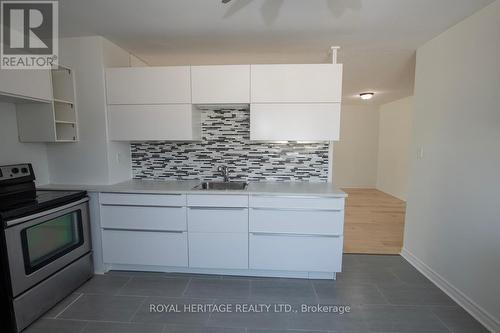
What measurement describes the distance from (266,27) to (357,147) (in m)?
5.23

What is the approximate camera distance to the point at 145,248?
96.5 inches

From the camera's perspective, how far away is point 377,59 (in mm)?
2938

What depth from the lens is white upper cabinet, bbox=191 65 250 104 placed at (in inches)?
96.7

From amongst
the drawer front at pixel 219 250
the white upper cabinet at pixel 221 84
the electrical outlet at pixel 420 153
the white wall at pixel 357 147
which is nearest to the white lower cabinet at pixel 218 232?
the drawer front at pixel 219 250

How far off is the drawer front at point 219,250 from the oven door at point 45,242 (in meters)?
1.03

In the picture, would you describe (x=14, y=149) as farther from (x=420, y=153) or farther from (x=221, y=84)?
(x=420, y=153)

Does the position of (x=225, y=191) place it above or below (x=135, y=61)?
below

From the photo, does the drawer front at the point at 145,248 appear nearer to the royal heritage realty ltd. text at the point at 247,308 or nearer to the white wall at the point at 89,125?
the royal heritage realty ltd. text at the point at 247,308

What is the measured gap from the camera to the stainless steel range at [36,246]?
167cm

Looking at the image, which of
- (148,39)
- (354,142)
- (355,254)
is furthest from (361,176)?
(148,39)

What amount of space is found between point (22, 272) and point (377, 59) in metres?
3.94

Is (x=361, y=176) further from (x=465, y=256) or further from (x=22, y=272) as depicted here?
(x=22, y=272)

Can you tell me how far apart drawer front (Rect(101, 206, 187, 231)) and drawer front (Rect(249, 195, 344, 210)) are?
29.2 inches

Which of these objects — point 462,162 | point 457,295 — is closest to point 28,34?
point 462,162
